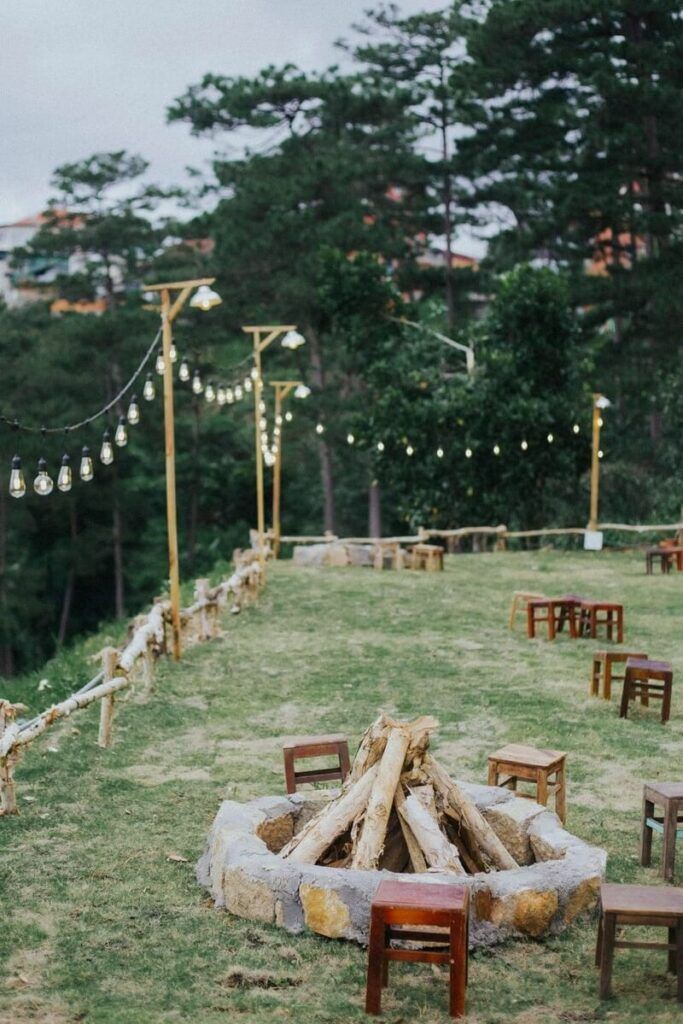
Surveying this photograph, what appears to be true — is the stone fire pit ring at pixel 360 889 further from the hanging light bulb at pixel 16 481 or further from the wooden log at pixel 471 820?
the hanging light bulb at pixel 16 481

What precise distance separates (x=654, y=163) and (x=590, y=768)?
25695 millimetres

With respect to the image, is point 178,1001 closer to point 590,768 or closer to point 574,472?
point 590,768

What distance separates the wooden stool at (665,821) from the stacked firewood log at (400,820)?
997 millimetres

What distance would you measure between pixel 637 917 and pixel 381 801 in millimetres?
1798

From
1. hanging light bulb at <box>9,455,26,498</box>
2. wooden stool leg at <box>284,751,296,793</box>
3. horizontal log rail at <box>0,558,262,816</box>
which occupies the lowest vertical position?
wooden stool leg at <box>284,751,296,793</box>

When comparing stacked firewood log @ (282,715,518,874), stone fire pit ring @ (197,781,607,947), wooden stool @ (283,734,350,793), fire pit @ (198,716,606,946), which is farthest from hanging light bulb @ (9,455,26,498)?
stacked firewood log @ (282,715,518,874)

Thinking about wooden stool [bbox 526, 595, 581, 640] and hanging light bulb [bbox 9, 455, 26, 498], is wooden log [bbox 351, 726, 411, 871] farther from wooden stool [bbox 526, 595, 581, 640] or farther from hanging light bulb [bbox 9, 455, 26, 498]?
wooden stool [bbox 526, 595, 581, 640]

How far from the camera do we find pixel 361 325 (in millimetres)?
33438

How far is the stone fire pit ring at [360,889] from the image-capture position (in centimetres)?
645

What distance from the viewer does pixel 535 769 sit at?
8.36 metres

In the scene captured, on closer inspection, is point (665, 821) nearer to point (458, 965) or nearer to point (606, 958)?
point (606, 958)

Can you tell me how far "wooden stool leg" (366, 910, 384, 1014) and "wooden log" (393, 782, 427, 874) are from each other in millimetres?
1133

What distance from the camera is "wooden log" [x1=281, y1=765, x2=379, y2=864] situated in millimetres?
7008

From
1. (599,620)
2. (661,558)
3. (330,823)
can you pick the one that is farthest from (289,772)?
(661,558)
